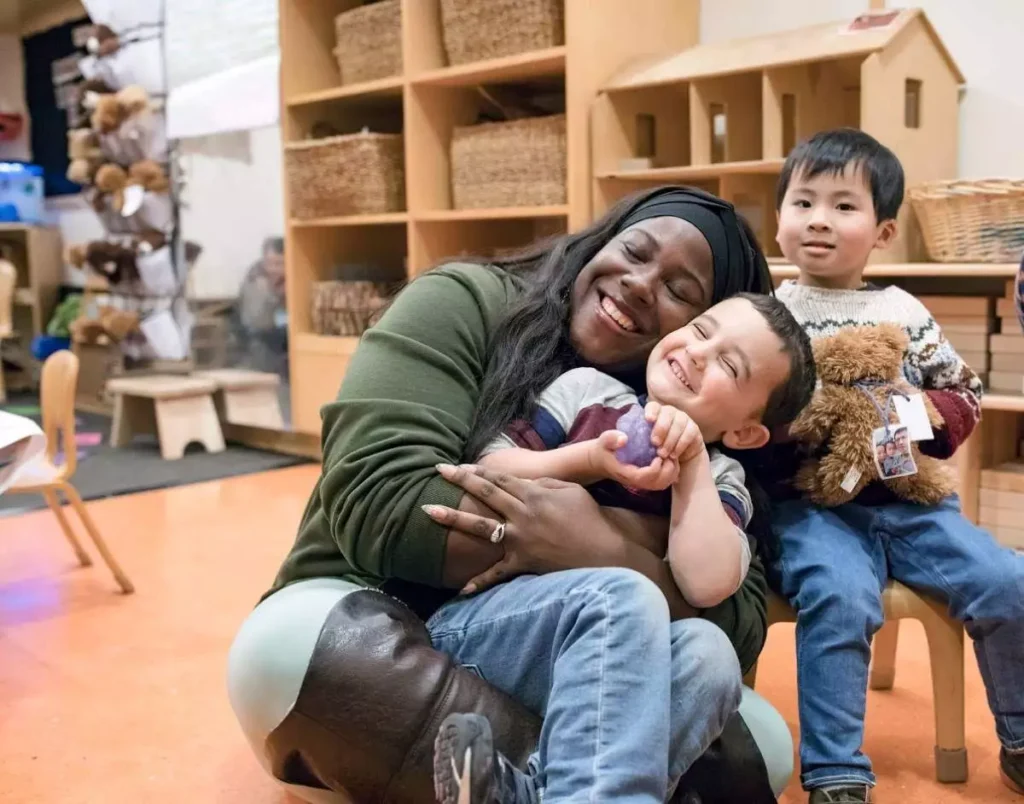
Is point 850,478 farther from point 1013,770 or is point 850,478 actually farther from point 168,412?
point 168,412

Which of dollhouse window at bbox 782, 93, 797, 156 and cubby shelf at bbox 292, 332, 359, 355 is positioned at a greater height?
dollhouse window at bbox 782, 93, 797, 156

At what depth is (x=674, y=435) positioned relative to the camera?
1.17m

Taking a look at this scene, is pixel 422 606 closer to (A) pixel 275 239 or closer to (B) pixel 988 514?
(B) pixel 988 514

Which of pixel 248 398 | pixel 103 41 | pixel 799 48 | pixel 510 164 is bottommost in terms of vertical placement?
pixel 248 398

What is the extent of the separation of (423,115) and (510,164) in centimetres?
45

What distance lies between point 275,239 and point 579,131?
5.14 feet

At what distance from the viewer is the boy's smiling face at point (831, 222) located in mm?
1655

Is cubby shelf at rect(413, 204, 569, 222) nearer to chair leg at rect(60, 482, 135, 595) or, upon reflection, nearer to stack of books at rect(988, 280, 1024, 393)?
stack of books at rect(988, 280, 1024, 393)

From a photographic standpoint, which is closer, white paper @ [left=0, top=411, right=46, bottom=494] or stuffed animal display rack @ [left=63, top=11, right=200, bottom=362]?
white paper @ [left=0, top=411, right=46, bottom=494]

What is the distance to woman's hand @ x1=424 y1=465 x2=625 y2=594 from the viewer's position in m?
1.20

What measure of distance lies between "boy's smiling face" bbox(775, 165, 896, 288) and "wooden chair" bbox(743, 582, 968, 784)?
0.52 meters

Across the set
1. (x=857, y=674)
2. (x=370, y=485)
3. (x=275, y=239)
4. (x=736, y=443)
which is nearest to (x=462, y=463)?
(x=370, y=485)

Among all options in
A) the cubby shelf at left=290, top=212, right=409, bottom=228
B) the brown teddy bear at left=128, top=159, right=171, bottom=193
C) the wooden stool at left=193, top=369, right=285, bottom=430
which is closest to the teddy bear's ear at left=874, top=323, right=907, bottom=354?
the cubby shelf at left=290, top=212, right=409, bottom=228

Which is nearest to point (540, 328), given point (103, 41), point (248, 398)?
point (248, 398)
